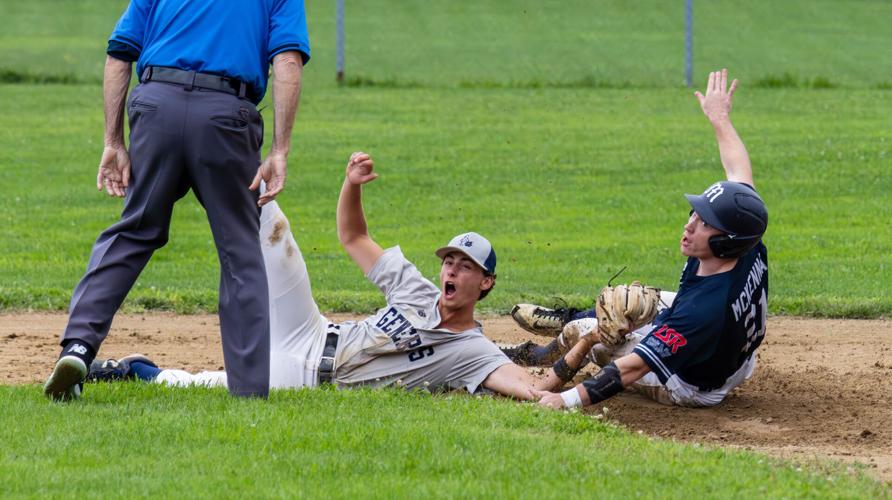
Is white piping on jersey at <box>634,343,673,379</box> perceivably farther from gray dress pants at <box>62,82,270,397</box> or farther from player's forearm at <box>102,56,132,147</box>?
player's forearm at <box>102,56,132,147</box>

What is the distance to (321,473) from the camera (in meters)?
5.25

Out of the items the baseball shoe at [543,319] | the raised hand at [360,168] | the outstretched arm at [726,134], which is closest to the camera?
the raised hand at [360,168]

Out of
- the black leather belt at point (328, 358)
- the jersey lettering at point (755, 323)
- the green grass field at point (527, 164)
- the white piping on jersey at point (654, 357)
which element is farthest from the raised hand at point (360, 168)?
the green grass field at point (527, 164)

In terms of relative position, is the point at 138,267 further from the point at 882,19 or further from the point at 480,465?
the point at 882,19

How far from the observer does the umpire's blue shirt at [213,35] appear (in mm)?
6098

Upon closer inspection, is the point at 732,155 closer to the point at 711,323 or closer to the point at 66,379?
the point at 711,323

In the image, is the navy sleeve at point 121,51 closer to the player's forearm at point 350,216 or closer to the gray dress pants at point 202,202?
the gray dress pants at point 202,202

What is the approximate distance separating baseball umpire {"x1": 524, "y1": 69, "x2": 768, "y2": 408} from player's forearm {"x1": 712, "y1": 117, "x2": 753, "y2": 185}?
0.17 meters

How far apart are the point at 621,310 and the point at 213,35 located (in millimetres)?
2554

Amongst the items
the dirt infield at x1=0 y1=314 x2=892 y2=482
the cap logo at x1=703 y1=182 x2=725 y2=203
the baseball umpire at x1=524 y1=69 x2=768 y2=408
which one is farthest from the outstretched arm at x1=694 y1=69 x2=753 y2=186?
the dirt infield at x1=0 y1=314 x2=892 y2=482

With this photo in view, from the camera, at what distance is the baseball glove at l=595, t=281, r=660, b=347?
7.21m

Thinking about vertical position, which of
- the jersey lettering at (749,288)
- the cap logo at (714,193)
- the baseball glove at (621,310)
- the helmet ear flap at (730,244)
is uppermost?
the cap logo at (714,193)

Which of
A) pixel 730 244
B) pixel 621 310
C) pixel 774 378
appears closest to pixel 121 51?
pixel 621 310

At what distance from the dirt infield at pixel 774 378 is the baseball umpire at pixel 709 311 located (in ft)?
0.96
